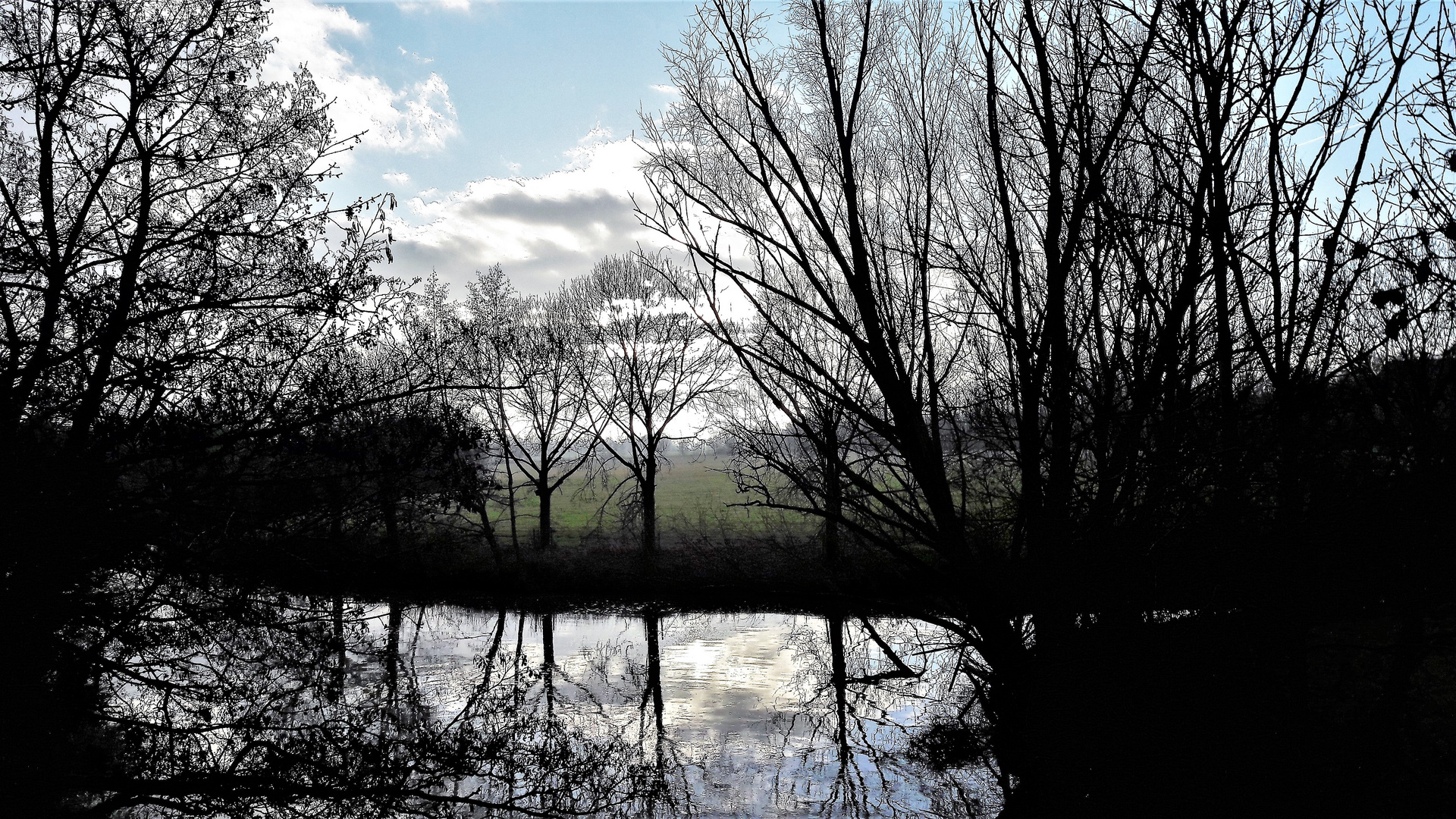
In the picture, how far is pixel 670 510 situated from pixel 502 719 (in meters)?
30.9

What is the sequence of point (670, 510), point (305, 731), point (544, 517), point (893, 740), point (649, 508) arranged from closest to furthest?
point (305, 731)
point (893, 740)
point (649, 508)
point (544, 517)
point (670, 510)

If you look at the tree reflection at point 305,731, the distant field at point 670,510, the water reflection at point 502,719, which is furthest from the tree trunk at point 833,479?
the distant field at point 670,510

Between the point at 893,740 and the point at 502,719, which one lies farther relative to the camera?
the point at 502,719

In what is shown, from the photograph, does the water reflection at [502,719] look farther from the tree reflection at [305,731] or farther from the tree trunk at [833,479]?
the tree trunk at [833,479]

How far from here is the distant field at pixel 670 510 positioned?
31.1 metres

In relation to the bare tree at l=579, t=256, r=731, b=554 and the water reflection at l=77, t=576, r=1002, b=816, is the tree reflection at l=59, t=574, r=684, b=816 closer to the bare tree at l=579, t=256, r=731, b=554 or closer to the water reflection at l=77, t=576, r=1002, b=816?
the water reflection at l=77, t=576, r=1002, b=816

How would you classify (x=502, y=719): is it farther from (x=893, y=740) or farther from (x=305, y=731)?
(x=893, y=740)

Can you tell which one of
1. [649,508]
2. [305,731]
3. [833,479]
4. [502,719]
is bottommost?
[502,719]

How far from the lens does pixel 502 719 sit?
37.2ft

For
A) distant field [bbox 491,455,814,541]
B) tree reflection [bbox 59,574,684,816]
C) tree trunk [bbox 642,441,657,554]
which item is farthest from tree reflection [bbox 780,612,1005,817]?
tree trunk [bbox 642,441,657,554]

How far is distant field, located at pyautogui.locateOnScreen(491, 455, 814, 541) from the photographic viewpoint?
102 ft

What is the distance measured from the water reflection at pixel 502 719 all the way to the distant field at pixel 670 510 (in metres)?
4.22

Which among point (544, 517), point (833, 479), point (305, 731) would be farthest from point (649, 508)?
point (833, 479)

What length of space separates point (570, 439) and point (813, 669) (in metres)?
16.5
